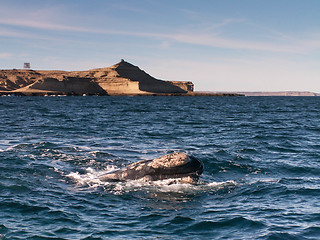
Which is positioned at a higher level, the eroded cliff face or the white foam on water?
the eroded cliff face

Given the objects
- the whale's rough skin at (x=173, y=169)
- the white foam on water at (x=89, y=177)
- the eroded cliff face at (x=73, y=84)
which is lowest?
the white foam on water at (x=89, y=177)

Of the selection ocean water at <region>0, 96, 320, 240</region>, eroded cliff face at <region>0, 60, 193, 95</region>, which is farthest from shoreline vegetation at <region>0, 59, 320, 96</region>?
ocean water at <region>0, 96, 320, 240</region>

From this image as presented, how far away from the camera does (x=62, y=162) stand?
52.7ft

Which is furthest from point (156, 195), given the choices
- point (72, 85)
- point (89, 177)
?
point (72, 85)

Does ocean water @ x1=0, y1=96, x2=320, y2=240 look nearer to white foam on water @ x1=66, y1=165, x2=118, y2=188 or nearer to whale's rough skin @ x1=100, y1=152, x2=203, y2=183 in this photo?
white foam on water @ x1=66, y1=165, x2=118, y2=188

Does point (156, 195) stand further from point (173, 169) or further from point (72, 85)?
point (72, 85)

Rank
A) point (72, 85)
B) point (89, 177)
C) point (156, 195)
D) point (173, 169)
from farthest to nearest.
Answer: point (72, 85), point (89, 177), point (173, 169), point (156, 195)

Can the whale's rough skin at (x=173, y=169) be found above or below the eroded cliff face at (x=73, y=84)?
below

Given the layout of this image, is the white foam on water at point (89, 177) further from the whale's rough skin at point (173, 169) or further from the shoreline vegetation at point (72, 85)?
the shoreline vegetation at point (72, 85)

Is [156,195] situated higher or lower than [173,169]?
lower

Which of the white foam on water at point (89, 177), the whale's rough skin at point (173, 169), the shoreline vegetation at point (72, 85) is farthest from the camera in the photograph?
the shoreline vegetation at point (72, 85)

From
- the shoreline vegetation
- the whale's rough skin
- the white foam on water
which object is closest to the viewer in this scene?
the whale's rough skin

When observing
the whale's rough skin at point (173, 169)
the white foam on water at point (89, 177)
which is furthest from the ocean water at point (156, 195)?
the whale's rough skin at point (173, 169)

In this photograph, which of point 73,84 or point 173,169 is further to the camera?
point 73,84
